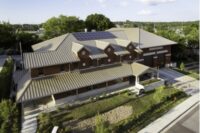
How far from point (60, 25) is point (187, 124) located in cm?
5346

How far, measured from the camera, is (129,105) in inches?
1069

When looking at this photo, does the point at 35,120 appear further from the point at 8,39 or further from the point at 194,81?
the point at 8,39

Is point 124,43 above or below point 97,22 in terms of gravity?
below

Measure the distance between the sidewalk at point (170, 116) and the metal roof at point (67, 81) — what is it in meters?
9.92

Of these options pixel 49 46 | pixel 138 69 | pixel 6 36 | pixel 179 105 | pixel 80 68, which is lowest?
pixel 179 105

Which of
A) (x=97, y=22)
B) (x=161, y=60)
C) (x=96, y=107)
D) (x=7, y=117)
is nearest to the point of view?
(x=7, y=117)

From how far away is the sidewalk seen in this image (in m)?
22.0

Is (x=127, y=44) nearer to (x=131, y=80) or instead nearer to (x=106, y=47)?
(x=106, y=47)

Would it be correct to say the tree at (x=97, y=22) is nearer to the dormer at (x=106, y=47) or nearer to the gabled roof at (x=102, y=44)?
the gabled roof at (x=102, y=44)

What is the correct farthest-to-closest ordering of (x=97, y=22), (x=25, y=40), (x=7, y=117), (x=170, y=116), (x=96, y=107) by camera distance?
(x=97, y=22) → (x=25, y=40) → (x=96, y=107) → (x=170, y=116) → (x=7, y=117)

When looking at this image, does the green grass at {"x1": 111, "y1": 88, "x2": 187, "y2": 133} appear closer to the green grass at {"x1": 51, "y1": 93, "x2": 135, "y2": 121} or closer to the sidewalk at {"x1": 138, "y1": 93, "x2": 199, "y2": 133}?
the sidewalk at {"x1": 138, "y1": 93, "x2": 199, "y2": 133}

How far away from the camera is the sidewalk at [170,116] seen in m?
22.0

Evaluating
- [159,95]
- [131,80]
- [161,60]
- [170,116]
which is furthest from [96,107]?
[161,60]

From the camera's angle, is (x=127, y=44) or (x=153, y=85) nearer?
(x=153, y=85)
